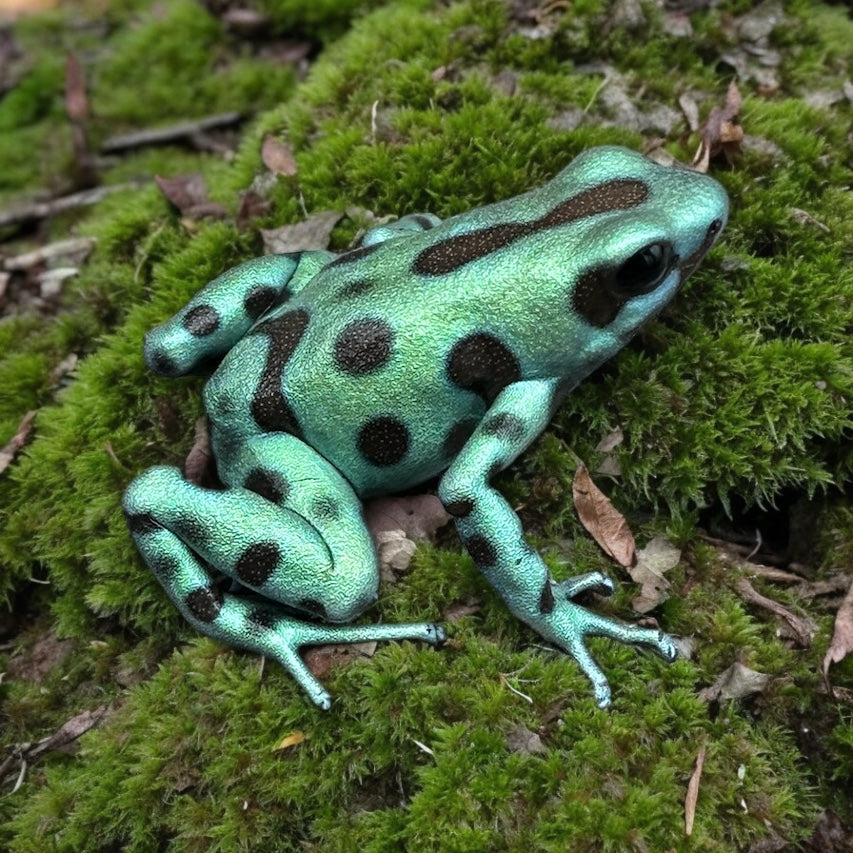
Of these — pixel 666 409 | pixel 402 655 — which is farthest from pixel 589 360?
pixel 402 655

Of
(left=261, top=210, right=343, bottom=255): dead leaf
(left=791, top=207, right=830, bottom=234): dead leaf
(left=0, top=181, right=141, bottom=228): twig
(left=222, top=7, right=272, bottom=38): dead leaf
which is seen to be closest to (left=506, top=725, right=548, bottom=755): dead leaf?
(left=261, top=210, right=343, bottom=255): dead leaf

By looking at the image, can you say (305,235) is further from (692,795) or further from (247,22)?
(692,795)

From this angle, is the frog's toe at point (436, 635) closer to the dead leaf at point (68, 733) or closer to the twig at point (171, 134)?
the dead leaf at point (68, 733)

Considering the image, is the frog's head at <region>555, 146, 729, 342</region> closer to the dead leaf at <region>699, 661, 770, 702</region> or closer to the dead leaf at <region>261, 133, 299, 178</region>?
the dead leaf at <region>699, 661, 770, 702</region>

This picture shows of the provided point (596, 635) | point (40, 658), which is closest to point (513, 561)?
point (596, 635)

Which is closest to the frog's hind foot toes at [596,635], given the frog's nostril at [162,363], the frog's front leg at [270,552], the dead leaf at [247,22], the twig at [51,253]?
the frog's front leg at [270,552]

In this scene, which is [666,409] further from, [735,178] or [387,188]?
Answer: [387,188]
